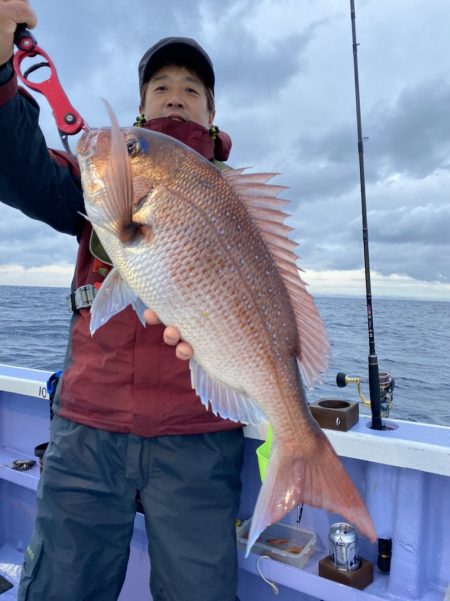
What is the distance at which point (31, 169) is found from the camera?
6.64 ft

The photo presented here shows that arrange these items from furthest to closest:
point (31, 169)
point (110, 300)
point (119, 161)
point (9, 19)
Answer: point (31, 169) < point (110, 300) < point (9, 19) < point (119, 161)

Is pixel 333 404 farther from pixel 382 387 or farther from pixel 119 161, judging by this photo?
pixel 119 161

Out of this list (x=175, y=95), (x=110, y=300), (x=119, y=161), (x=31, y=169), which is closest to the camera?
(x=119, y=161)

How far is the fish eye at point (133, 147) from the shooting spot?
1716 millimetres

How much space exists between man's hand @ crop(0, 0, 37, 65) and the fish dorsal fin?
0.84 metres

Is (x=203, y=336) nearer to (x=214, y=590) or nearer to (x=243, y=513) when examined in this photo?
(x=214, y=590)

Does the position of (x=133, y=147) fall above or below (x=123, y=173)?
above

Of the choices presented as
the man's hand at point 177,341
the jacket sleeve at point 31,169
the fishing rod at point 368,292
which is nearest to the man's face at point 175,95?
the jacket sleeve at point 31,169

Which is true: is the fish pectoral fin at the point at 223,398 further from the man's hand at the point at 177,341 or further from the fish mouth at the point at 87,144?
the fish mouth at the point at 87,144

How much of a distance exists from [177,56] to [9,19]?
1.07 metres

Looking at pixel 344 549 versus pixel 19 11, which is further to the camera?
pixel 344 549

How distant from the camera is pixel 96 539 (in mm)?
2260

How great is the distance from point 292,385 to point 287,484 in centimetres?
33

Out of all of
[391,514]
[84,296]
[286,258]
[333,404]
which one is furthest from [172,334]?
[391,514]
